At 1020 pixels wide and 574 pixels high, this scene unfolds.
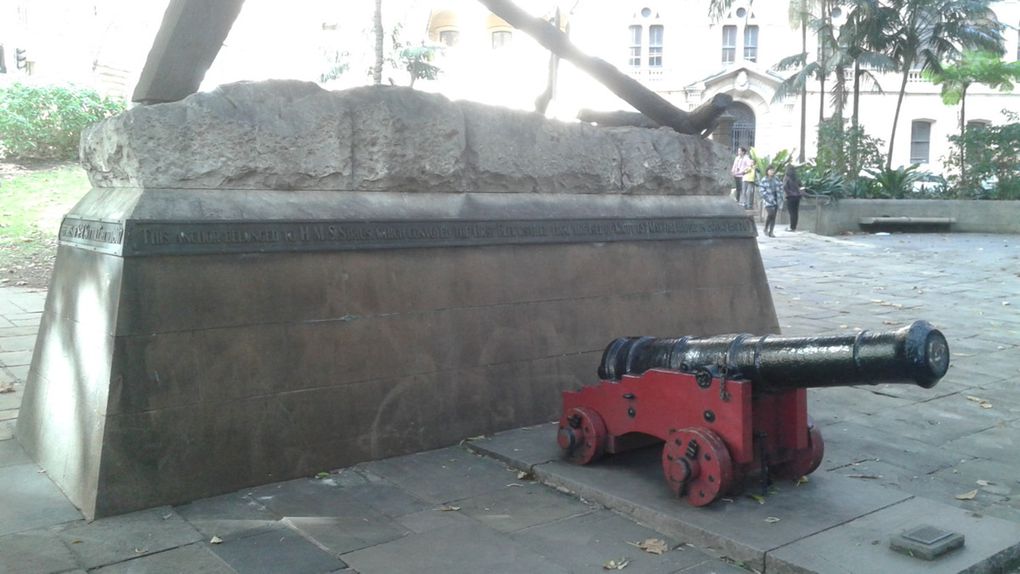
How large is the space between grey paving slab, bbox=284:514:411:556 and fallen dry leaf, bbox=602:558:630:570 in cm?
86

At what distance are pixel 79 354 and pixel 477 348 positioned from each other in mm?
2047

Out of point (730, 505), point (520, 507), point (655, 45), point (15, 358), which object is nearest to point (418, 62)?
point (655, 45)

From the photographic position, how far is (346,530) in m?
3.84

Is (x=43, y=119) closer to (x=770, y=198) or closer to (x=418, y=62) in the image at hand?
(x=418, y=62)

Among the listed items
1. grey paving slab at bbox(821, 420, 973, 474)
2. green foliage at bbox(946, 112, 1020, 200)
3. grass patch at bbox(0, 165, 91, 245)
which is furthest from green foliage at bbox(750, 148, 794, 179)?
grey paving slab at bbox(821, 420, 973, 474)

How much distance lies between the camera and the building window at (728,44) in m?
47.2

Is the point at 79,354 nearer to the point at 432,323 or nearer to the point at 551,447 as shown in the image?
the point at 432,323

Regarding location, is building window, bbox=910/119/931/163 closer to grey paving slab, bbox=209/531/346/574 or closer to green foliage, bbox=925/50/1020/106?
green foliage, bbox=925/50/1020/106

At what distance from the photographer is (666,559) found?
11.8ft

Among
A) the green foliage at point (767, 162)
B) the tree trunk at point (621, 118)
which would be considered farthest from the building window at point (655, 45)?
the tree trunk at point (621, 118)

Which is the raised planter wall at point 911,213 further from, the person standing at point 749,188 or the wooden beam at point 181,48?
the wooden beam at point 181,48

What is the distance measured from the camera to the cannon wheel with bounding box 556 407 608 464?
14.9 ft

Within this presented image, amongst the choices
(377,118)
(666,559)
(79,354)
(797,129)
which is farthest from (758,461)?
(797,129)

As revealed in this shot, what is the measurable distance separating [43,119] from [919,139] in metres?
40.5
